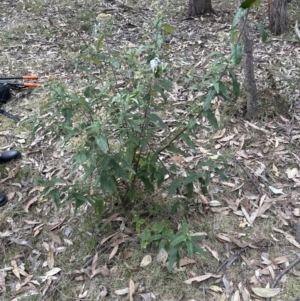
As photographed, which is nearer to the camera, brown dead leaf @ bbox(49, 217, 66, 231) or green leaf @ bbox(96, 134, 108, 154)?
green leaf @ bbox(96, 134, 108, 154)

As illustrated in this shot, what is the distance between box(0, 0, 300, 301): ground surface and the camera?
6.95ft

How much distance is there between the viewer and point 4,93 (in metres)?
3.63

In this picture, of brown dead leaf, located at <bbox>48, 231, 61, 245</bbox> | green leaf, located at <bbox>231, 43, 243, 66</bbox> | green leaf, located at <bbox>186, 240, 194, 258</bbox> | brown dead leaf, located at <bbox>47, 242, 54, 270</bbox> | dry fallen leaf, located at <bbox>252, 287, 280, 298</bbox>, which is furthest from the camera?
brown dead leaf, located at <bbox>48, 231, 61, 245</bbox>

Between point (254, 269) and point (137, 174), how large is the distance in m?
0.82

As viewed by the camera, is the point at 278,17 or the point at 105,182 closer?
the point at 105,182

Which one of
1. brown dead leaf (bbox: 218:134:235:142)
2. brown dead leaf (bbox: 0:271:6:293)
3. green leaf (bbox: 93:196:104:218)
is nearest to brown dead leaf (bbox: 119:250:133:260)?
green leaf (bbox: 93:196:104:218)

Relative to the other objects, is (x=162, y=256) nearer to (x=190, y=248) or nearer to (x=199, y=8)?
(x=190, y=248)

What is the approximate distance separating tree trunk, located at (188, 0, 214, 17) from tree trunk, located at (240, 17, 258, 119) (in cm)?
225

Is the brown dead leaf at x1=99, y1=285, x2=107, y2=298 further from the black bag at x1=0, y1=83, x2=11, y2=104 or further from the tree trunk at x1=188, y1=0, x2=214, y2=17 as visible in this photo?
the tree trunk at x1=188, y1=0, x2=214, y2=17

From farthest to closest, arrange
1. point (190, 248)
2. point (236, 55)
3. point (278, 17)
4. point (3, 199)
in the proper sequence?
point (278, 17) → point (3, 199) → point (190, 248) → point (236, 55)

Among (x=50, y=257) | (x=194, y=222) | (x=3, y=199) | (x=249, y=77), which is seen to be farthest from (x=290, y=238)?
(x=3, y=199)

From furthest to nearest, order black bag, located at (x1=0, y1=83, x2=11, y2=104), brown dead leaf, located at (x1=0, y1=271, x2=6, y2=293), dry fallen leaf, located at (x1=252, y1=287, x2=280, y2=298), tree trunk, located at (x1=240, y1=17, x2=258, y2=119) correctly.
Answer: black bag, located at (x1=0, y1=83, x2=11, y2=104)
tree trunk, located at (x1=240, y1=17, x2=258, y2=119)
brown dead leaf, located at (x1=0, y1=271, x2=6, y2=293)
dry fallen leaf, located at (x1=252, y1=287, x2=280, y2=298)

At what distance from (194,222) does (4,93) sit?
7.37 feet

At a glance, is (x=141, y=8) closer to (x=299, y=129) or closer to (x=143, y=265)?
(x=299, y=129)
